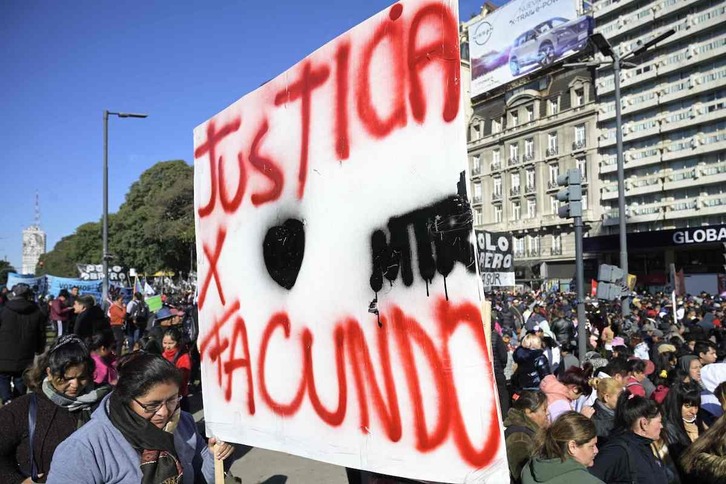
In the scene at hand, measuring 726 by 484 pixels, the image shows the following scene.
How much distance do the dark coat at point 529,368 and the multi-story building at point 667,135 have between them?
34.2 metres

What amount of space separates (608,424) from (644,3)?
152 feet

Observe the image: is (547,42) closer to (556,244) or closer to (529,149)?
(529,149)

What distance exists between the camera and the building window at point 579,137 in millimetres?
44969

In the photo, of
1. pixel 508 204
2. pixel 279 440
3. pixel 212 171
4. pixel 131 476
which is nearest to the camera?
pixel 131 476

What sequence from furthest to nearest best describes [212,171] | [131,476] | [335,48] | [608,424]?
1. [608,424]
2. [212,171]
3. [335,48]
4. [131,476]

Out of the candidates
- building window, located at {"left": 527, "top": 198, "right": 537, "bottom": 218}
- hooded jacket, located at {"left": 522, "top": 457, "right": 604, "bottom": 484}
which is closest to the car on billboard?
building window, located at {"left": 527, "top": 198, "right": 537, "bottom": 218}

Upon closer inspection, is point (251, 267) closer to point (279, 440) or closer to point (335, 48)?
point (279, 440)

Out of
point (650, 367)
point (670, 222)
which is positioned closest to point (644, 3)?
point (670, 222)

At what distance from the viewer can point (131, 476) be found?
185cm

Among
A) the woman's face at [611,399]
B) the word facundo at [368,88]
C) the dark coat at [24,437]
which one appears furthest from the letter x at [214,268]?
the woman's face at [611,399]

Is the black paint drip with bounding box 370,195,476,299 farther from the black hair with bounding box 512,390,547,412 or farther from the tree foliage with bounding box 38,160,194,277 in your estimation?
the tree foliage with bounding box 38,160,194,277

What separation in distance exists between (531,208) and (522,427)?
150ft

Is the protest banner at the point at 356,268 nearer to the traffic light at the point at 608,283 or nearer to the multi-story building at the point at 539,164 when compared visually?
the traffic light at the point at 608,283

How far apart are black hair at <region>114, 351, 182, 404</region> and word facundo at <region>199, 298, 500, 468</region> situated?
0.47m
